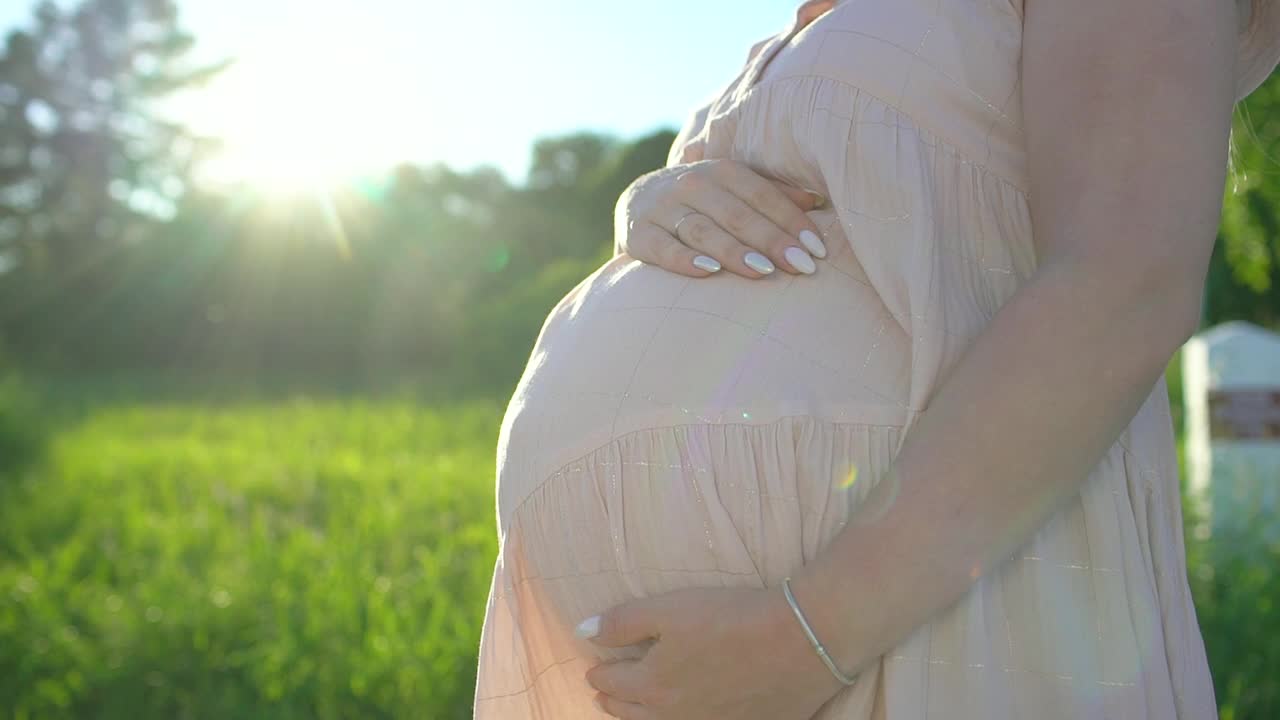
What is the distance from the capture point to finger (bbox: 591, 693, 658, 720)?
3.43 ft

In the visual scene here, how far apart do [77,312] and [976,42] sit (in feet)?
71.1

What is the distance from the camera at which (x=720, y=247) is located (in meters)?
1.17

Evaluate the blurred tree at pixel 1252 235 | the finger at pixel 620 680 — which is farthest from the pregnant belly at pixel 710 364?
the blurred tree at pixel 1252 235

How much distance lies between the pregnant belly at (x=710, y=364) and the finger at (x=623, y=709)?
248mm

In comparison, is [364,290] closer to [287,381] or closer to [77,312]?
[287,381]

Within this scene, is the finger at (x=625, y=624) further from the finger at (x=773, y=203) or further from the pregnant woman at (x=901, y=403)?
the finger at (x=773, y=203)

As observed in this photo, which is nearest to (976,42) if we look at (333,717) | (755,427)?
(755,427)

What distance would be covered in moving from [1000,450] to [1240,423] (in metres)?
4.38

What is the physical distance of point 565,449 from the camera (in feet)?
3.76

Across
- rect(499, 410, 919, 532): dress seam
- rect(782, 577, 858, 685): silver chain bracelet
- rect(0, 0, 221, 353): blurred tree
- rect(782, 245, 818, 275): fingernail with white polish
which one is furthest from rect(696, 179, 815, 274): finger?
rect(0, 0, 221, 353): blurred tree

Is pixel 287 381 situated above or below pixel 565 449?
below

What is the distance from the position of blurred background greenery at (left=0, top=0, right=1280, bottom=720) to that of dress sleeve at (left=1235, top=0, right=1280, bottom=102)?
28cm

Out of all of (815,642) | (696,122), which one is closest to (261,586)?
(696,122)

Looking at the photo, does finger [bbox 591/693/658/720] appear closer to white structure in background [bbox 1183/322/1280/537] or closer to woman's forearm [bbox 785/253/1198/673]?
woman's forearm [bbox 785/253/1198/673]
